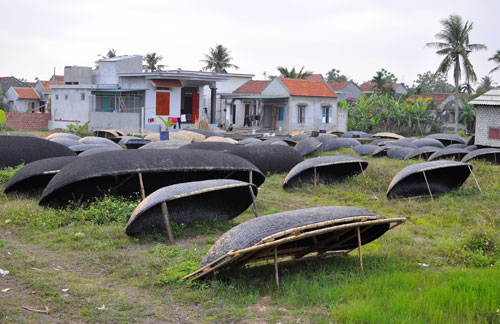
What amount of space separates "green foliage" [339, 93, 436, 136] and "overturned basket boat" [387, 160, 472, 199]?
85.3 ft

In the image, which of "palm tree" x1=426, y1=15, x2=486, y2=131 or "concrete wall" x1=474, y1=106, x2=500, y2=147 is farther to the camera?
"palm tree" x1=426, y1=15, x2=486, y2=131

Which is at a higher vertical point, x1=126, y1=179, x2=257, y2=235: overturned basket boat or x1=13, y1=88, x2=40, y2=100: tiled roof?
x1=13, y1=88, x2=40, y2=100: tiled roof

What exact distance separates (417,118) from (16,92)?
37.2 meters

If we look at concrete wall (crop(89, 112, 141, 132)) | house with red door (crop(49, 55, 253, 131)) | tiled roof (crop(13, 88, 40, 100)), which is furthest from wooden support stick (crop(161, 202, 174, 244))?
tiled roof (crop(13, 88, 40, 100))

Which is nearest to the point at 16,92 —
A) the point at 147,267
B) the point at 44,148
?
the point at 44,148

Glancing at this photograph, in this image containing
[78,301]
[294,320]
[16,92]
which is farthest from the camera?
[16,92]

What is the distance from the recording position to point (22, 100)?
2121 inches

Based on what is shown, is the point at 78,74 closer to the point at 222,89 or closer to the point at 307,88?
the point at 222,89

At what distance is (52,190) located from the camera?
401 inches

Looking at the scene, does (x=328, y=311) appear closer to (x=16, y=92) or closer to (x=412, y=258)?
(x=412, y=258)

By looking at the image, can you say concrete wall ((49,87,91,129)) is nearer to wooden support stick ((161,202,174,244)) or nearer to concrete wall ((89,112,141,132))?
concrete wall ((89,112,141,132))

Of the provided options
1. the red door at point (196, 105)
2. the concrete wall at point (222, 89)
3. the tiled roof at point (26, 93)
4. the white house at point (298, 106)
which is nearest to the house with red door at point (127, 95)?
the red door at point (196, 105)

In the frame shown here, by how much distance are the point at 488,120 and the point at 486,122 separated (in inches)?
4.0

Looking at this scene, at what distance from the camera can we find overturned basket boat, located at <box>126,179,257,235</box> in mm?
8531
